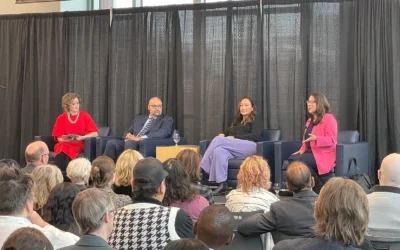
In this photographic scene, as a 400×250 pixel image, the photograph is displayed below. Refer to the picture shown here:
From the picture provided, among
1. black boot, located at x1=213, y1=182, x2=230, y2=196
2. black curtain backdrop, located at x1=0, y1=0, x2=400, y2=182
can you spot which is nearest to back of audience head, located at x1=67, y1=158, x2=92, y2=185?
→ black boot, located at x1=213, y1=182, x2=230, y2=196

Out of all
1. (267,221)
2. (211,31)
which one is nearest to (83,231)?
(267,221)

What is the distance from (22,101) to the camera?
8875 mm

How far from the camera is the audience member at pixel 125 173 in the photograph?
163 inches

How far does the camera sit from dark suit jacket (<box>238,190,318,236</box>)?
127 inches

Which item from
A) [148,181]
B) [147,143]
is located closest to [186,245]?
[148,181]

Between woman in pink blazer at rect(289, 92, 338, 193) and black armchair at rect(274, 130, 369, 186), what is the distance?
142 mm

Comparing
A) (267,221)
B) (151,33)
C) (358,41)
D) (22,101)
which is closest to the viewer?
(267,221)

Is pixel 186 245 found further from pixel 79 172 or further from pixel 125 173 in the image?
pixel 125 173

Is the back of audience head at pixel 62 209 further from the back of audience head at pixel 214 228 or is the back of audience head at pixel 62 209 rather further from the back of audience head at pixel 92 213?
the back of audience head at pixel 214 228

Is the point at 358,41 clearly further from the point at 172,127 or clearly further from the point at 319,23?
the point at 172,127

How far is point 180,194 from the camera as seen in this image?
3424 mm

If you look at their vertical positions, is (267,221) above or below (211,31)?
below

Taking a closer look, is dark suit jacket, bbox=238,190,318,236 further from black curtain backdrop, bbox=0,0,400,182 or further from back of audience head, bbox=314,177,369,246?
black curtain backdrop, bbox=0,0,400,182

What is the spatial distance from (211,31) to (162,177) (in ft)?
17.3
